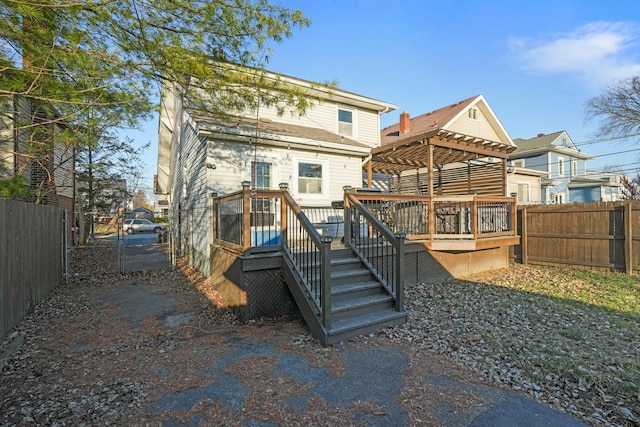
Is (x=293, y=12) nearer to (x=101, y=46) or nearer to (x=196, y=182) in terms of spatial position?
(x=101, y=46)

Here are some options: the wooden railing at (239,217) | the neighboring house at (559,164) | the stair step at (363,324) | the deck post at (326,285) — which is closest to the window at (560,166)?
the neighboring house at (559,164)

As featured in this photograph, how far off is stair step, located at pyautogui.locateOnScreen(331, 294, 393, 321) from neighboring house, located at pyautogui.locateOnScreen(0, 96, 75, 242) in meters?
4.42

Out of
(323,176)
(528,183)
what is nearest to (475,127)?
(528,183)

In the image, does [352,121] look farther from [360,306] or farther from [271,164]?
[360,306]

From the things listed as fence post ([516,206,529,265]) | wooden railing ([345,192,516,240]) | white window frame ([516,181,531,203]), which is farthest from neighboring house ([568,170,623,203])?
wooden railing ([345,192,516,240])

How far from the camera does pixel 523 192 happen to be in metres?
18.0

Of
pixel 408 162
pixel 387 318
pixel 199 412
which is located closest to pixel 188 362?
pixel 199 412

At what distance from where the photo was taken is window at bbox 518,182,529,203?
17859 mm

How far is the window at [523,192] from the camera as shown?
1786 centimetres

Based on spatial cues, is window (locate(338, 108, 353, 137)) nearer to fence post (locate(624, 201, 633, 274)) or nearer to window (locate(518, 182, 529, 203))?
fence post (locate(624, 201, 633, 274))

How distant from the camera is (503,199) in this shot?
337 inches

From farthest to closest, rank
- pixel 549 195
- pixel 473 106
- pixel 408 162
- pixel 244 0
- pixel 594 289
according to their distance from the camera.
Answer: pixel 549 195
pixel 473 106
pixel 408 162
pixel 594 289
pixel 244 0

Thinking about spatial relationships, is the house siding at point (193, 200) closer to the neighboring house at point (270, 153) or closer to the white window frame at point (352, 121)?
the neighboring house at point (270, 153)

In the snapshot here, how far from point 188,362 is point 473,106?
1782 centimetres
